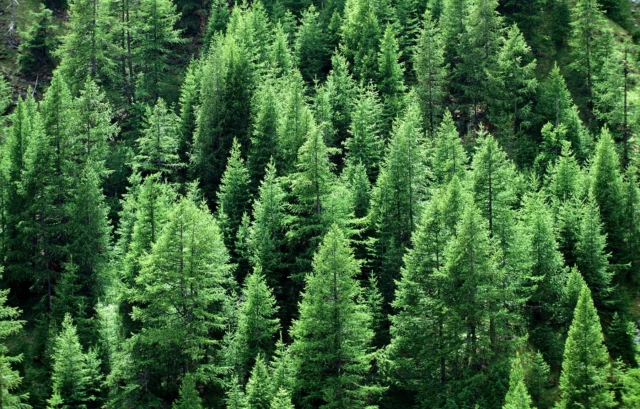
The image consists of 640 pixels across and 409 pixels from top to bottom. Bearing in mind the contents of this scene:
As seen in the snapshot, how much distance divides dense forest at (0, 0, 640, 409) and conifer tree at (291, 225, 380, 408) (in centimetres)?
14

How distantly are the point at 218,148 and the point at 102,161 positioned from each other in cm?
1048

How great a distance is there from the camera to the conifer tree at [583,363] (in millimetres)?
37344

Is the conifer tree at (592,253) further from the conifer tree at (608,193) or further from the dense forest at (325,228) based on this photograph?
the conifer tree at (608,193)

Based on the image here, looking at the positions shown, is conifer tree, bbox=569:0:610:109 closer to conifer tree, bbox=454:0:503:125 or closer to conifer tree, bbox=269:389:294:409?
conifer tree, bbox=454:0:503:125

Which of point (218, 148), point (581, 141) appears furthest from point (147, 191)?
point (581, 141)

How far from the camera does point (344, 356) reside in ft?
122

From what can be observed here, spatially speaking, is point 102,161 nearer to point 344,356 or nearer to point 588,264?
point 344,356

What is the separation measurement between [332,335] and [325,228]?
32.5 ft

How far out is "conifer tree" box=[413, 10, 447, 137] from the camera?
66.6 meters

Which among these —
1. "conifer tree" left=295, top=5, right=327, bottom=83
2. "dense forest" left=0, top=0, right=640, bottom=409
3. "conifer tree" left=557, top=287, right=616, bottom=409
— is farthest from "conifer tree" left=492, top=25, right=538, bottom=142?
"conifer tree" left=557, top=287, right=616, bottom=409

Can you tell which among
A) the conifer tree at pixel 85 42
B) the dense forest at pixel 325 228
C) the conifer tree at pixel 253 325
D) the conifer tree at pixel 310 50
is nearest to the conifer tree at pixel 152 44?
the dense forest at pixel 325 228

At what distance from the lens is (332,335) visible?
37.0 m

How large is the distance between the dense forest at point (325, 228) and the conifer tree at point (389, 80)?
244 millimetres

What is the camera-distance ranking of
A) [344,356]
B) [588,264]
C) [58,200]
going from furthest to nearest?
[58,200] < [588,264] < [344,356]
